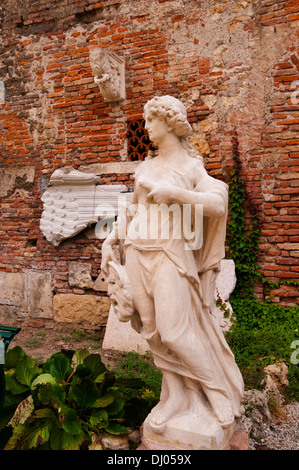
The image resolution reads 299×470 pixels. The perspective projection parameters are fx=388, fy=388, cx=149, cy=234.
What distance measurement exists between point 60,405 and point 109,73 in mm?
4379

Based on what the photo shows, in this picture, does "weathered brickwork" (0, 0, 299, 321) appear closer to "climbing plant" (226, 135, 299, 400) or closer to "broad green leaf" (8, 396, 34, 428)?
"climbing plant" (226, 135, 299, 400)

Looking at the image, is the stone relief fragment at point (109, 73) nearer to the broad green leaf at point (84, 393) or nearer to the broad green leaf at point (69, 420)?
the broad green leaf at point (84, 393)

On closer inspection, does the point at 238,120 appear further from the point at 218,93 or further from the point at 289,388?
the point at 289,388

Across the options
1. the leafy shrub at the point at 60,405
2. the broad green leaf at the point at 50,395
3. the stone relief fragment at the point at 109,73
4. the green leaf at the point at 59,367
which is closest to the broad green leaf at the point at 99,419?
the leafy shrub at the point at 60,405

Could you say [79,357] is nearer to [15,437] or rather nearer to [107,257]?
[15,437]

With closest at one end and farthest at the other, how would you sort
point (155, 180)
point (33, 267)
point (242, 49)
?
point (155, 180), point (242, 49), point (33, 267)

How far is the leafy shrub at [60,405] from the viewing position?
89.6 inches

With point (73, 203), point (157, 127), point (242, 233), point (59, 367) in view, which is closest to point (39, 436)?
point (59, 367)

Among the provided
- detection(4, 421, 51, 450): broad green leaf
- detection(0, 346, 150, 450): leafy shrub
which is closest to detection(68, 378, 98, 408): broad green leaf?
detection(0, 346, 150, 450): leafy shrub

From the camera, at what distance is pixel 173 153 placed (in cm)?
240

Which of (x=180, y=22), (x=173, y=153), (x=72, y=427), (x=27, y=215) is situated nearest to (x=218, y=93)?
(x=180, y=22)

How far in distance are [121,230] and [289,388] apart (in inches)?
93.3

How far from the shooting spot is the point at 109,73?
530 centimetres

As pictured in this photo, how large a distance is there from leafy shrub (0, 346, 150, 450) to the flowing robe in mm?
520
